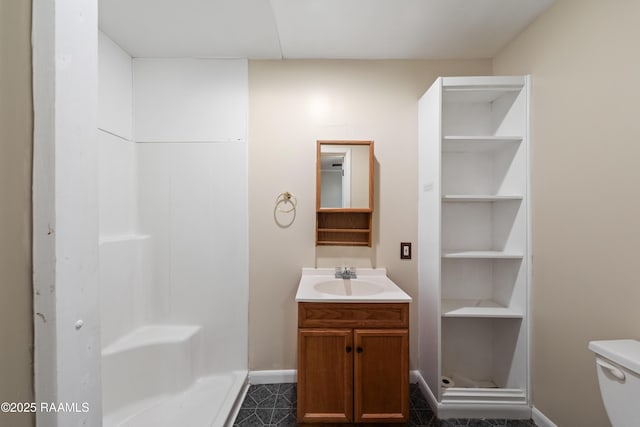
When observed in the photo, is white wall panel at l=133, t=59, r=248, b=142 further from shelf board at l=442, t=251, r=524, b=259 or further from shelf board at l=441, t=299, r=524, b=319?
shelf board at l=441, t=299, r=524, b=319

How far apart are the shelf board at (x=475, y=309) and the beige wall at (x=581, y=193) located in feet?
0.48

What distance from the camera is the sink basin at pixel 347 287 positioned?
72.8 inches

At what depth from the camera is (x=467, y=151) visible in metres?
1.92

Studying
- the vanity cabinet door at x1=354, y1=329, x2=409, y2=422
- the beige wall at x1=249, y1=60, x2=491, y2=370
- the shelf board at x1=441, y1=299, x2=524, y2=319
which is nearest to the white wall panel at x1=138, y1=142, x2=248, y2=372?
the beige wall at x1=249, y1=60, x2=491, y2=370

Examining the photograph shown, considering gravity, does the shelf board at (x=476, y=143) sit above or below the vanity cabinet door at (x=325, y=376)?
above

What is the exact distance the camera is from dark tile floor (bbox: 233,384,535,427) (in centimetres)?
157

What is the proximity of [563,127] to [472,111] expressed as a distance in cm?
62

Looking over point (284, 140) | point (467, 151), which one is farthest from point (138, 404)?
point (467, 151)

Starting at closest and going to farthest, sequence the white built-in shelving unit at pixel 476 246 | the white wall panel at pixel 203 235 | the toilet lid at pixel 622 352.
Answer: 1. the toilet lid at pixel 622 352
2. the white built-in shelving unit at pixel 476 246
3. the white wall panel at pixel 203 235

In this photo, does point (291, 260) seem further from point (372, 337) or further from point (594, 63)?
point (594, 63)

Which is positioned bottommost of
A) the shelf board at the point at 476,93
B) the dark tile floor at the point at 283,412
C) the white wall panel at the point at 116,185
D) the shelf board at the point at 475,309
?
the dark tile floor at the point at 283,412

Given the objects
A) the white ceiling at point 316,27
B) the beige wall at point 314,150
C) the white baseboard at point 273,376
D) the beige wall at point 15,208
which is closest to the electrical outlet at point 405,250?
the beige wall at point 314,150

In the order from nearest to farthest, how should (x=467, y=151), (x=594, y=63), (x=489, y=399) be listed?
(x=594, y=63), (x=489, y=399), (x=467, y=151)

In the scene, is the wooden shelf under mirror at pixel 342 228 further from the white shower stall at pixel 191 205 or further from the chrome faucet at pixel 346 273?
the white shower stall at pixel 191 205
